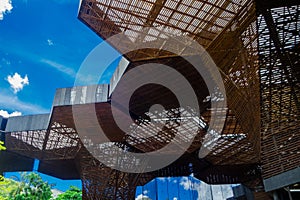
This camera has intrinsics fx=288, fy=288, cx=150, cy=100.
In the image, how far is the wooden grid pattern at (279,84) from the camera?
989 cm

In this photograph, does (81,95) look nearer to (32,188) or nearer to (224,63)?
(224,63)

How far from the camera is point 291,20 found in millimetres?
10609

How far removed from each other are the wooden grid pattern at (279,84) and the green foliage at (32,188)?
19941 mm

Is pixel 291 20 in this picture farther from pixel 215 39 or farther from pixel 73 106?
pixel 73 106

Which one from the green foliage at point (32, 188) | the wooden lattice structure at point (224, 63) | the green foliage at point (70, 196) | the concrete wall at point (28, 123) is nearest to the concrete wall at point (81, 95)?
the wooden lattice structure at point (224, 63)

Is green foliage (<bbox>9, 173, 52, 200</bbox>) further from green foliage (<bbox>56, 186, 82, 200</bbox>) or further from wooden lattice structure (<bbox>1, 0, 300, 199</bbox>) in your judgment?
wooden lattice structure (<bbox>1, 0, 300, 199</bbox>)

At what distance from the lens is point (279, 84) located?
567 inches

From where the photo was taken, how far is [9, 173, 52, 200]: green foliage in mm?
24316

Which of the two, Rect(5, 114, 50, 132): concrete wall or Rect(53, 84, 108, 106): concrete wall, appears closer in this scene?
Rect(53, 84, 108, 106): concrete wall

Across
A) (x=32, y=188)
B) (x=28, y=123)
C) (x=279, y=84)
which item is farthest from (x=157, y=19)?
(x=32, y=188)

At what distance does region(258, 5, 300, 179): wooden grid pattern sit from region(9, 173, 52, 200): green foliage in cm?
1994

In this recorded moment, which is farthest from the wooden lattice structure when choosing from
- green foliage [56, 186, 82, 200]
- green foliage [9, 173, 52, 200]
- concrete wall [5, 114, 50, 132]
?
green foliage [56, 186, 82, 200]

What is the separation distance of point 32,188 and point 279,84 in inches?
848

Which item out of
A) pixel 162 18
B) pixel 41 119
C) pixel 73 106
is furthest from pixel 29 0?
pixel 162 18
